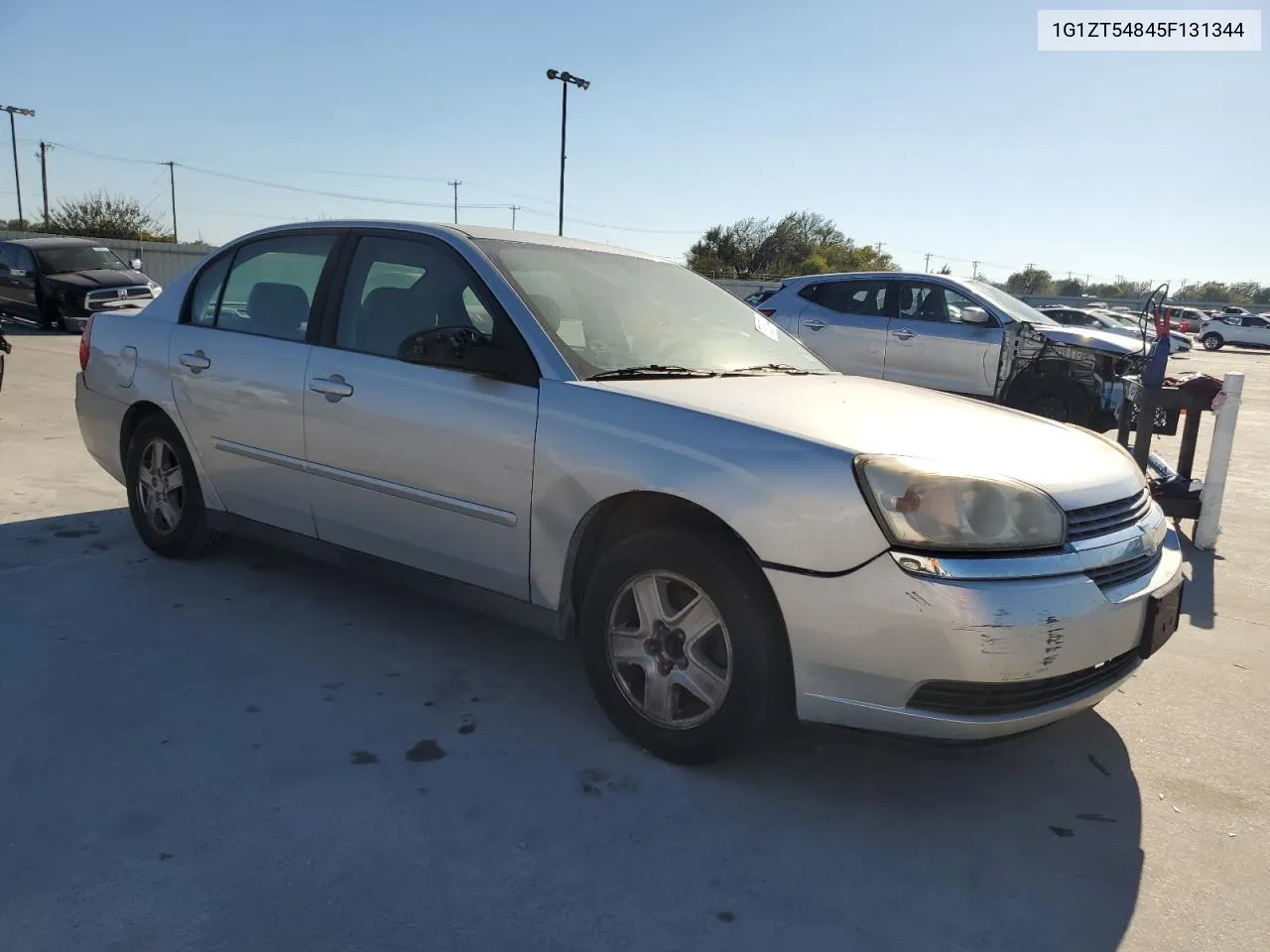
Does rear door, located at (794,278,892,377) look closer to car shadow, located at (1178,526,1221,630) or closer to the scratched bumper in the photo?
car shadow, located at (1178,526,1221,630)

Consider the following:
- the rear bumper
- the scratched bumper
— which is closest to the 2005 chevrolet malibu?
the scratched bumper

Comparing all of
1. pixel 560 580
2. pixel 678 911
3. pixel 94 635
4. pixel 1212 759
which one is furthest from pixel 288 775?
pixel 1212 759

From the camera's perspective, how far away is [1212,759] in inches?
120

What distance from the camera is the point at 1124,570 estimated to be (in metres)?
2.64

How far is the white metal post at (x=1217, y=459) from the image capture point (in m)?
5.38

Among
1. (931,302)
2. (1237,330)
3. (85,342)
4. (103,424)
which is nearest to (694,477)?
(103,424)

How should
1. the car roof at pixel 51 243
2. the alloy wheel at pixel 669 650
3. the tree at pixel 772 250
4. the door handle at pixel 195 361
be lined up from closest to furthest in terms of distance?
the alloy wheel at pixel 669 650 < the door handle at pixel 195 361 < the car roof at pixel 51 243 < the tree at pixel 772 250

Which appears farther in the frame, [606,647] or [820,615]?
[606,647]

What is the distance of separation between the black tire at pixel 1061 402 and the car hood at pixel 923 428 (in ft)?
21.3

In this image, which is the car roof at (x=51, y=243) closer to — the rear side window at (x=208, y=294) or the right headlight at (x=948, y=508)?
the rear side window at (x=208, y=294)

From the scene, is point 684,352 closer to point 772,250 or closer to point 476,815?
point 476,815

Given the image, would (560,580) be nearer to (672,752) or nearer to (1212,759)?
(672,752)

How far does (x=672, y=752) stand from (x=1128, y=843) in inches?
49.8

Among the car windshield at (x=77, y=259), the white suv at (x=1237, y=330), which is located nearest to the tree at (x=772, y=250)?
the white suv at (x=1237, y=330)
